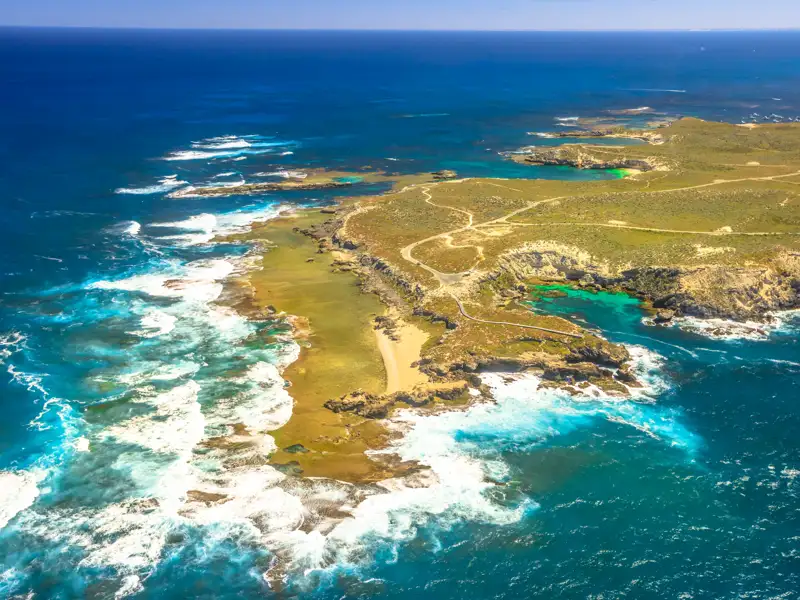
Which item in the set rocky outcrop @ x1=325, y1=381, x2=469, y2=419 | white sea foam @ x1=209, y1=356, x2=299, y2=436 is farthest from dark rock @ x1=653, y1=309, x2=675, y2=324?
white sea foam @ x1=209, y1=356, x2=299, y2=436

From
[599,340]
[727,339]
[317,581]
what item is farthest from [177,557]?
[727,339]

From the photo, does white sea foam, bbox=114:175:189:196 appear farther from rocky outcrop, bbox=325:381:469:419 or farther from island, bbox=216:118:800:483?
rocky outcrop, bbox=325:381:469:419

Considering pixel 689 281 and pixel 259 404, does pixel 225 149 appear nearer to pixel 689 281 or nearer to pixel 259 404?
pixel 259 404

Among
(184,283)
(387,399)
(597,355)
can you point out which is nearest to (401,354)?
(387,399)

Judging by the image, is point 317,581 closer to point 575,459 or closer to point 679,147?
point 575,459

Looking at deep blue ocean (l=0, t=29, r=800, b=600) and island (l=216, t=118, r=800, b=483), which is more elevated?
island (l=216, t=118, r=800, b=483)

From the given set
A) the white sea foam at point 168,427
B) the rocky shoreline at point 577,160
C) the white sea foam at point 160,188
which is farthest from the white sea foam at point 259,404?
the rocky shoreline at point 577,160
